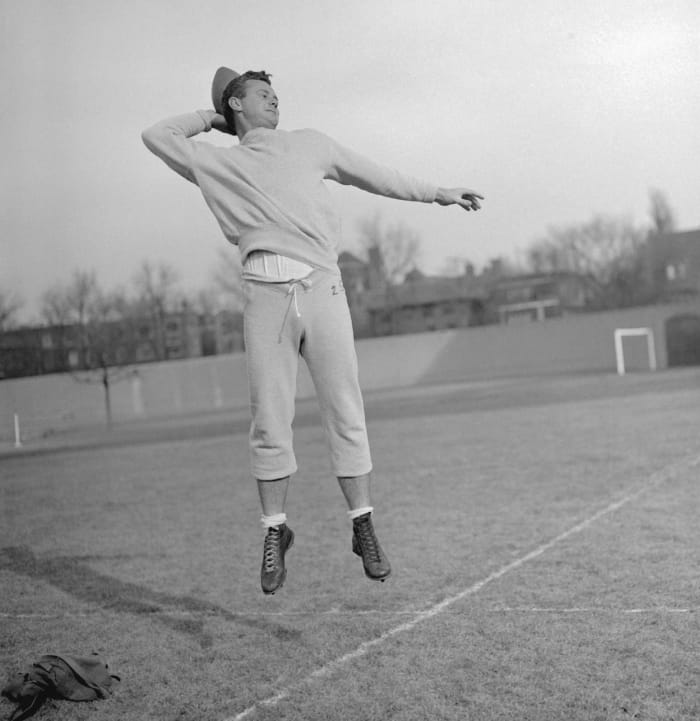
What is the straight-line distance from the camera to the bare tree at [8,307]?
16266mm

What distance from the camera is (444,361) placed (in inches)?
2046

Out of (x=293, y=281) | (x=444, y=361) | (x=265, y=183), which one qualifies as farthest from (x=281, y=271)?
(x=444, y=361)

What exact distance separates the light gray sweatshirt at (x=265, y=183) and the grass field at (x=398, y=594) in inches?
63.5

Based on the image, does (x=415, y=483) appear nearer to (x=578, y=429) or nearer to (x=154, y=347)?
(x=578, y=429)

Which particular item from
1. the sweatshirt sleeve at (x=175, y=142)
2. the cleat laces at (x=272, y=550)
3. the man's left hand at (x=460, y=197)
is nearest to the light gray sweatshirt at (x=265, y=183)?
the sweatshirt sleeve at (x=175, y=142)

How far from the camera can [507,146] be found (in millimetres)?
9703

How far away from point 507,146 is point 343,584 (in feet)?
16.1

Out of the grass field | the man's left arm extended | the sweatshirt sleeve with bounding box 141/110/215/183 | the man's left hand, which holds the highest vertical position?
the sweatshirt sleeve with bounding box 141/110/215/183

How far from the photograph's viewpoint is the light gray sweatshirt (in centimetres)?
374

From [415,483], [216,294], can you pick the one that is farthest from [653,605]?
[216,294]

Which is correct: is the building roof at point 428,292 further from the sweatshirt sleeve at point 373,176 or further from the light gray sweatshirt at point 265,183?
the light gray sweatshirt at point 265,183

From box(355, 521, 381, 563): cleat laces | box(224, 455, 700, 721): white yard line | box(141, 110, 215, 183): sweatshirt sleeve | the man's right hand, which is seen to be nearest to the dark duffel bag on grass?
box(224, 455, 700, 721): white yard line

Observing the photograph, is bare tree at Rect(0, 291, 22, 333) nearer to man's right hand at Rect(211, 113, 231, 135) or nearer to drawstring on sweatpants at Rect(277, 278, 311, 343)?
man's right hand at Rect(211, 113, 231, 135)

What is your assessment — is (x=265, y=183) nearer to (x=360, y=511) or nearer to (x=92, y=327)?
(x=360, y=511)
